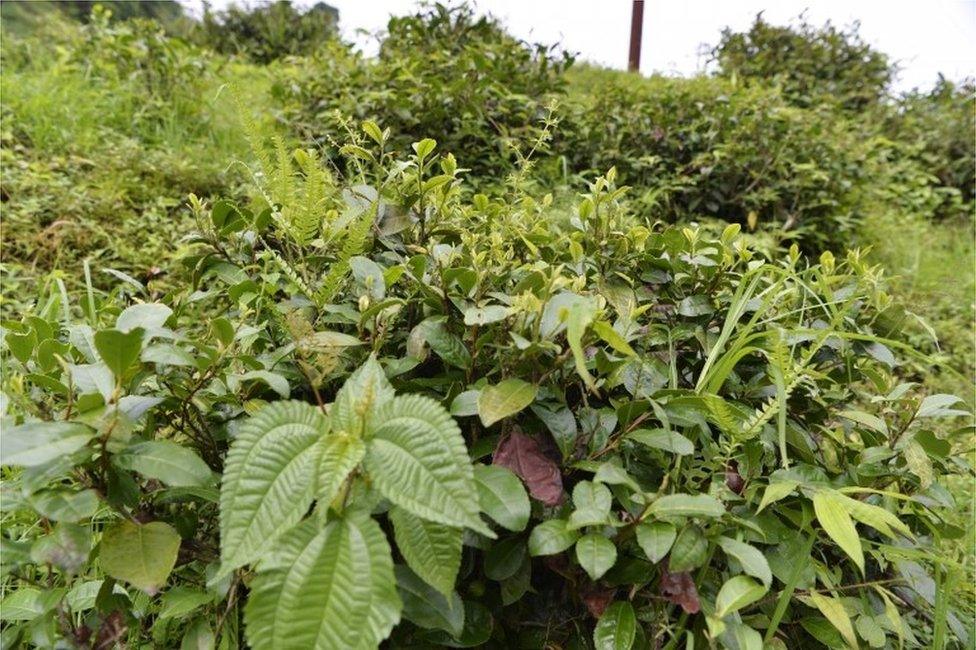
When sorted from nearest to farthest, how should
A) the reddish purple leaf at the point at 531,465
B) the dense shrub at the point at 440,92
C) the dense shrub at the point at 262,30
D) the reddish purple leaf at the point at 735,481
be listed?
the reddish purple leaf at the point at 531,465 < the reddish purple leaf at the point at 735,481 < the dense shrub at the point at 440,92 < the dense shrub at the point at 262,30

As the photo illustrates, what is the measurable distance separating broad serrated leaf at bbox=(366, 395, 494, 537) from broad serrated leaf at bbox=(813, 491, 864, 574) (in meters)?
0.48

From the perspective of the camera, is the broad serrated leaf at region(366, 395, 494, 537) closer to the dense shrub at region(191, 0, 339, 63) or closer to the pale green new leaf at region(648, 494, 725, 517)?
the pale green new leaf at region(648, 494, 725, 517)

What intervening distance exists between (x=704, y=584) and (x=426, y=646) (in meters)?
0.40

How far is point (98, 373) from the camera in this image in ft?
2.68

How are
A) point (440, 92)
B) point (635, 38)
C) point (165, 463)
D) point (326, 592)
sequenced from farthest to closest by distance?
point (635, 38) < point (440, 92) < point (165, 463) < point (326, 592)

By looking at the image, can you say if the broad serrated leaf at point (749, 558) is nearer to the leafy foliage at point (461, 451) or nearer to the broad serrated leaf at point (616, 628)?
the leafy foliage at point (461, 451)

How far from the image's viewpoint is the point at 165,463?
77 cm

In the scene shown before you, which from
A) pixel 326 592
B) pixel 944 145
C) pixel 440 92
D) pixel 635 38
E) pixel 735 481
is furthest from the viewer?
pixel 635 38

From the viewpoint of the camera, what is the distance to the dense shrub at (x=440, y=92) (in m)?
2.86

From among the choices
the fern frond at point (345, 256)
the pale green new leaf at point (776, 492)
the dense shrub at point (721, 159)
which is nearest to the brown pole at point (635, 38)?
the dense shrub at point (721, 159)

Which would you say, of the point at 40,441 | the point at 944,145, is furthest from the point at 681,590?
the point at 944,145

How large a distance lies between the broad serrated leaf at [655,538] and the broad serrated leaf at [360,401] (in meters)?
0.36

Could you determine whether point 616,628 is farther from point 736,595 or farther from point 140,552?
Answer: point 140,552

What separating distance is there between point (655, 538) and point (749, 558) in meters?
0.12
